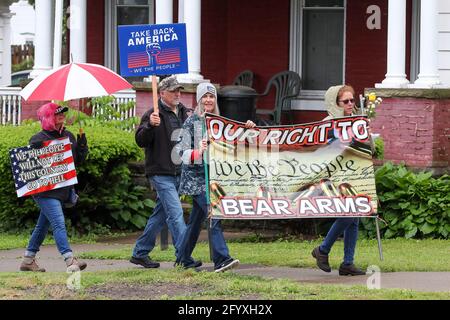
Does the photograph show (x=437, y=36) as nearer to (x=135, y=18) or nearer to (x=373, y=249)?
(x=373, y=249)

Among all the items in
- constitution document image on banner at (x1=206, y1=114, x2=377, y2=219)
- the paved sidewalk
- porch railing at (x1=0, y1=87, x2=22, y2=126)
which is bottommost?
the paved sidewalk

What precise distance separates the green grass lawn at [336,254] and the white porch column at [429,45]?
2435 millimetres

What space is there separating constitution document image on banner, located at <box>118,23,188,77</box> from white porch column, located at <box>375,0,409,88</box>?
4357 millimetres

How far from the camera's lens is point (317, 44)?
19484 mm

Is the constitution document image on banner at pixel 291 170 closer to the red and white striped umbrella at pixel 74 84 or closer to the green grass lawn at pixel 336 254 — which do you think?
the green grass lawn at pixel 336 254

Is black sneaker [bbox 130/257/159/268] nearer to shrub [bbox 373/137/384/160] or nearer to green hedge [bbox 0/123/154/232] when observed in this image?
green hedge [bbox 0/123/154/232]

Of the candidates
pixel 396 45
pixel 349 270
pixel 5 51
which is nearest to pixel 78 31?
pixel 396 45

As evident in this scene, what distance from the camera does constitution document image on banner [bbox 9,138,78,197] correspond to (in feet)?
38.5

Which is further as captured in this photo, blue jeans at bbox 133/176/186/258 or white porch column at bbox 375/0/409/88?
white porch column at bbox 375/0/409/88

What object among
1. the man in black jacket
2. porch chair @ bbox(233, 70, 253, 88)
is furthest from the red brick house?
the man in black jacket

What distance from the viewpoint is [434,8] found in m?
15.6

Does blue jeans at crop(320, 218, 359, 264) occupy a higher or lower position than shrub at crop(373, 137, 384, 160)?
lower

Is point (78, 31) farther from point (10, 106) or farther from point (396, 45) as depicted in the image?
point (396, 45)

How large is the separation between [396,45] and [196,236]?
5406 mm
